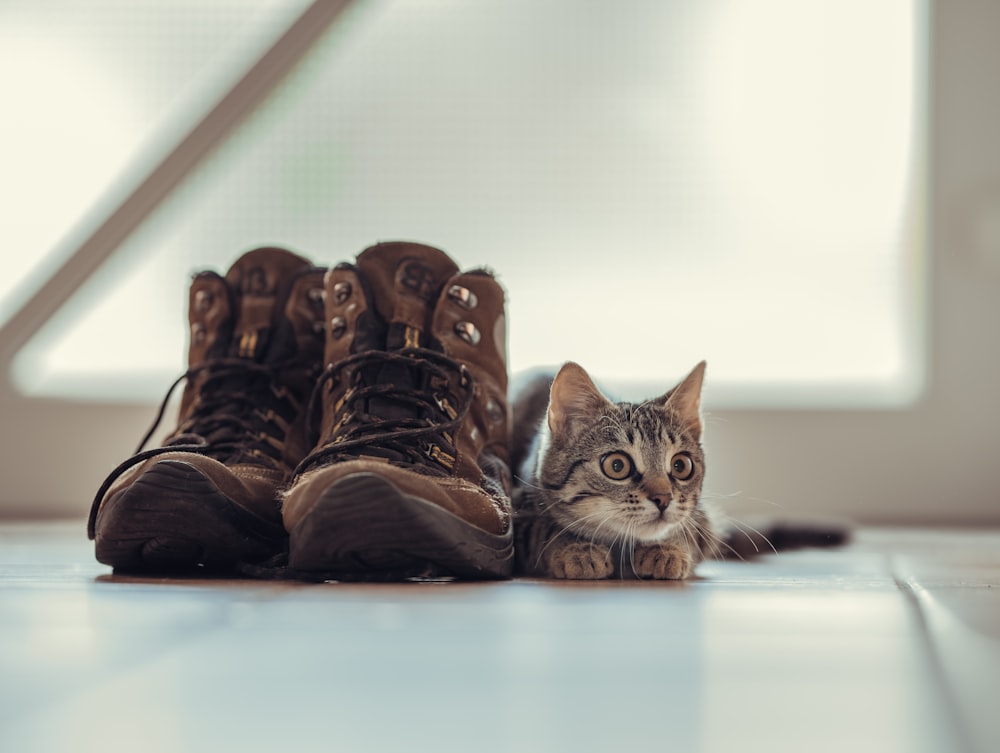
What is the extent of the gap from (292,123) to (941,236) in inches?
66.9

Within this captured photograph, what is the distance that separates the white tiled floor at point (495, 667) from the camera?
0.52m

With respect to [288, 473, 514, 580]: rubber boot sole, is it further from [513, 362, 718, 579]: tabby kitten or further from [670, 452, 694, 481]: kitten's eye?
[670, 452, 694, 481]: kitten's eye

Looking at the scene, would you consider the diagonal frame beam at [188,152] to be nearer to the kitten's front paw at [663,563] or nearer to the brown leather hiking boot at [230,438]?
the brown leather hiking boot at [230,438]

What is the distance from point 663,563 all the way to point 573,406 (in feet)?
0.84

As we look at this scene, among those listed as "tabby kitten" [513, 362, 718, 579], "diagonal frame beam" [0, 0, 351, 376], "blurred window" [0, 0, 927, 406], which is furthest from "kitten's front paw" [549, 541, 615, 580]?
"diagonal frame beam" [0, 0, 351, 376]

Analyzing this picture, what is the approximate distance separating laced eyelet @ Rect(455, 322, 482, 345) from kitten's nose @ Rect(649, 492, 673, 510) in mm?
332

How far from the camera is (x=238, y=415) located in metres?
1.31

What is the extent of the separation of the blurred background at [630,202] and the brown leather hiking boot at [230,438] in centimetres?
98

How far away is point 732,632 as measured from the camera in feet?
2.70

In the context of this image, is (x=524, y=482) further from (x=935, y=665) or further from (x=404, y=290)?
(x=935, y=665)

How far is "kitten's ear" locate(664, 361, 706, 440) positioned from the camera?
1353mm

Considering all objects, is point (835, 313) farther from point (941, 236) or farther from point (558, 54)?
point (558, 54)

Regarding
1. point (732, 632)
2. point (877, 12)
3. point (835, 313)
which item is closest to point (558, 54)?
point (877, 12)

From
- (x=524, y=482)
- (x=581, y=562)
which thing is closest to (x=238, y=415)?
(x=524, y=482)
